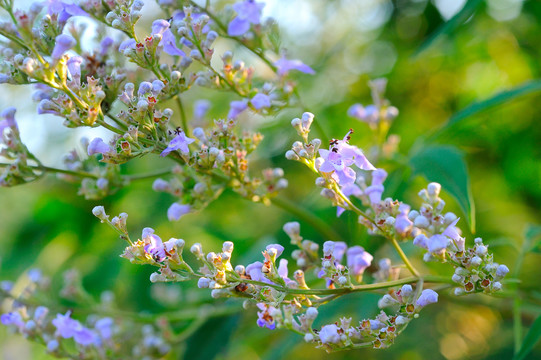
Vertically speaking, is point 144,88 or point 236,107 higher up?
point 144,88

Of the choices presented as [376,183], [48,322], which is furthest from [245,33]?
[48,322]

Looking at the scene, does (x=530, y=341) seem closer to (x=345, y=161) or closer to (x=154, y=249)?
(x=345, y=161)

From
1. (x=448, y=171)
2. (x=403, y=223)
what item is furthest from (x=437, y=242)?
(x=448, y=171)

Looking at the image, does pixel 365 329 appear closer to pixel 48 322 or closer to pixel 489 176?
pixel 48 322

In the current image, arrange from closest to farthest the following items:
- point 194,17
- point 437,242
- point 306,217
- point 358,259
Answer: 1. point 437,242
2. point 358,259
3. point 194,17
4. point 306,217

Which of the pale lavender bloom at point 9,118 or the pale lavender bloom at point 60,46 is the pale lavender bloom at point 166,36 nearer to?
the pale lavender bloom at point 60,46

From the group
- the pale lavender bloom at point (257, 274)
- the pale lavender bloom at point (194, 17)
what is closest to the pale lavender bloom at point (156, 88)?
the pale lavender bloom at point (194, 17)
